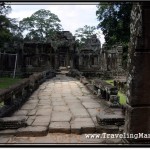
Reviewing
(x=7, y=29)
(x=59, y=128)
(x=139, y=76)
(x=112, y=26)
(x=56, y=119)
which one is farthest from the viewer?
(x=7, y=29)

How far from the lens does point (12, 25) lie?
37250 millimetres

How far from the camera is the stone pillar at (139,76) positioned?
4387mm

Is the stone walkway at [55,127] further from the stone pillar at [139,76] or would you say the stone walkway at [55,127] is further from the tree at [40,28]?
the tree at [40,28]

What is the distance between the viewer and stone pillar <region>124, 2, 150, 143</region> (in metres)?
4.39

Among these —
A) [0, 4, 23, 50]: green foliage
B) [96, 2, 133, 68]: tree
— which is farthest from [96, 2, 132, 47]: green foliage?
[0, 4, 23, 50]: green foliage

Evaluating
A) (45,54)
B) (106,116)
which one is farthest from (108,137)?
(45,54)

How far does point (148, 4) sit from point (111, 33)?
62.9 ft

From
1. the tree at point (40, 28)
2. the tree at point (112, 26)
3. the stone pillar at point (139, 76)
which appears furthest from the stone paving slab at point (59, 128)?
the tree at point (40, 28)

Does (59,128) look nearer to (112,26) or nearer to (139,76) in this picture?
(139,76)

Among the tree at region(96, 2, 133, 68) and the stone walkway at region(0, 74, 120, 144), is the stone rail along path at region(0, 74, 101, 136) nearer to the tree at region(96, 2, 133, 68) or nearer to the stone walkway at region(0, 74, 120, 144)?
the stone walkway at region(0, 74, 120, 144)

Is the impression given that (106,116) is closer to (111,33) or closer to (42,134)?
(42,134)

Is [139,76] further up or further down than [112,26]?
further down

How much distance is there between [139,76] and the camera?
447cm

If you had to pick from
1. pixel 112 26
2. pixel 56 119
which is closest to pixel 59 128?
pixel 56 119
